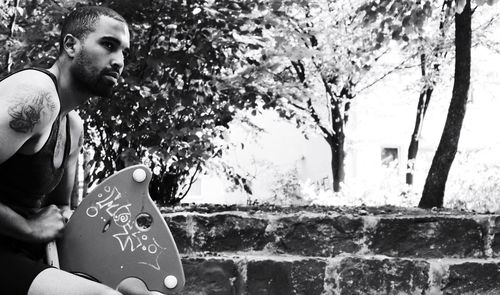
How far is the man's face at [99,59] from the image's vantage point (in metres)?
2.19

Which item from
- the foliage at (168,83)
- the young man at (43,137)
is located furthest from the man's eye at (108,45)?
the foliage at (168,83)

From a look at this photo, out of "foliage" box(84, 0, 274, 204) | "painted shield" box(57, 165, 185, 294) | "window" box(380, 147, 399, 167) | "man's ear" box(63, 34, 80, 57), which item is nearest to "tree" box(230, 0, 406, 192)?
"foliage" box(84, 0, 274, 204)

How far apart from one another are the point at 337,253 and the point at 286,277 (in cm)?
30

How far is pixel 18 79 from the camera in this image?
202 centimetres

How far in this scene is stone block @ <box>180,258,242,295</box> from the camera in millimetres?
3752

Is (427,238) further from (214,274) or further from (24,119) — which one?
(24,119)

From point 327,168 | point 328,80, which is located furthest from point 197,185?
point 328,80

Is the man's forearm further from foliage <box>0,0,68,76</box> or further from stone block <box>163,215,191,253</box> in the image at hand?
foliage <box>0,0,68,76</box>

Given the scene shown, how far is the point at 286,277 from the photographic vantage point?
12.3 feet

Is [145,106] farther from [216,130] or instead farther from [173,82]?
[216,130]

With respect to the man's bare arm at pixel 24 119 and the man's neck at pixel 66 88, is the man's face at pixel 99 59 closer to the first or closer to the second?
the man's neck at pixel 66 88

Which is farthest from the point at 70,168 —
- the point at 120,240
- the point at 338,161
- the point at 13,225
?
the point at 338,161

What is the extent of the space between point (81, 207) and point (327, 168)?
1812 centimetres

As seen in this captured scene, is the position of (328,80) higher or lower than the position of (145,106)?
higher
